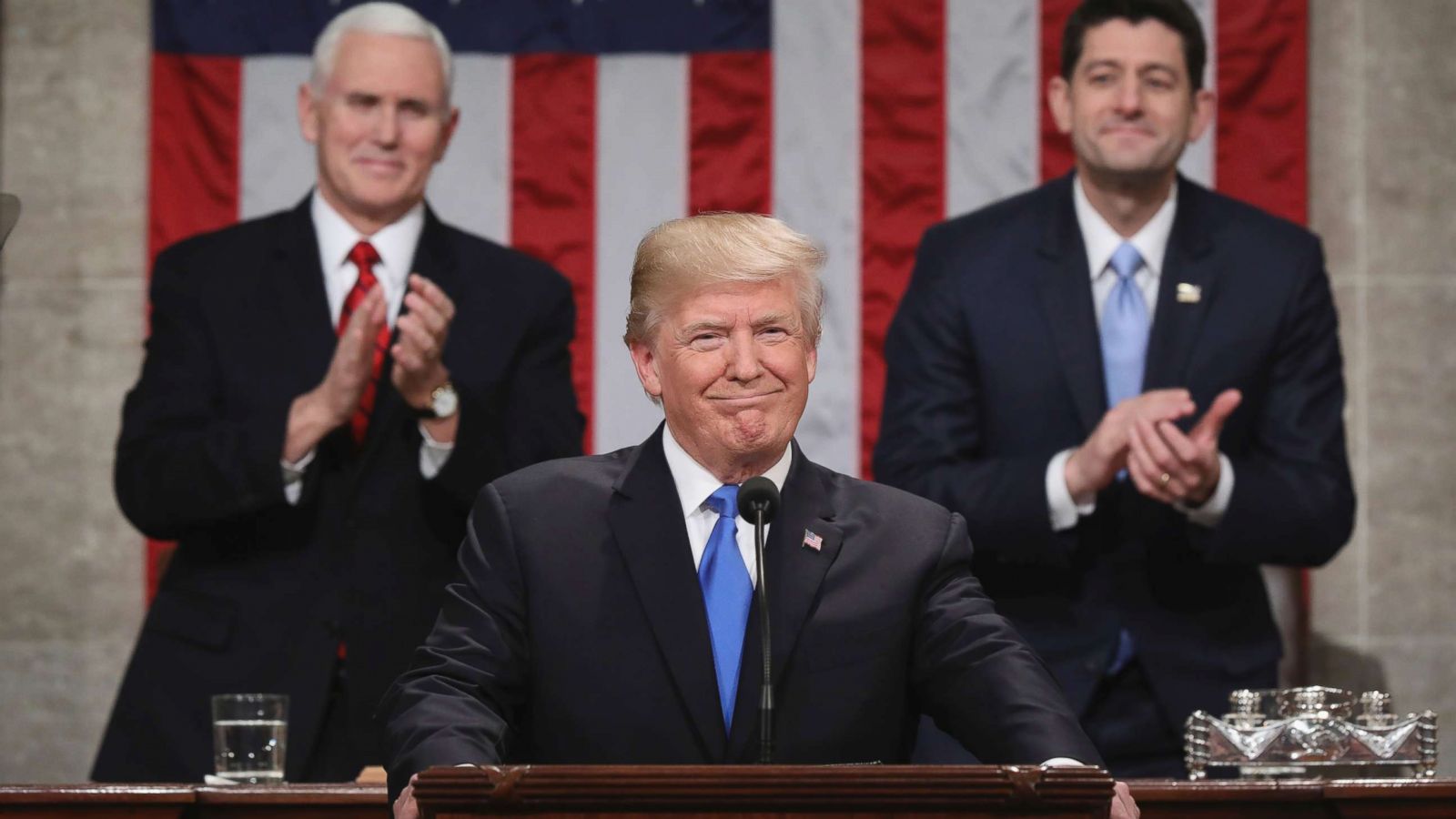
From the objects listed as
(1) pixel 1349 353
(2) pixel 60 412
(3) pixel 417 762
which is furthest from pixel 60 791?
(1) pixel 1349 353

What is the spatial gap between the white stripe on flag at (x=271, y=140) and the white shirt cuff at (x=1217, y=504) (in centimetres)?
229

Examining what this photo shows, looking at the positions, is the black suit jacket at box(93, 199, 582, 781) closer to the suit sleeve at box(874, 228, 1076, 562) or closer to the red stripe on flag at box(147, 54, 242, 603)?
the suit sleeve at box(874, 228, 1076, 562)

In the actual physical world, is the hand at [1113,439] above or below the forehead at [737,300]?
below

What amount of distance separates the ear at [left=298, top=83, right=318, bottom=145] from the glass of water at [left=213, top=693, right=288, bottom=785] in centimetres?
146

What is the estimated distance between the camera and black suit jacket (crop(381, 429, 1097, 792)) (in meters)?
2.51

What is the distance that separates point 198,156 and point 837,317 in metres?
1.57

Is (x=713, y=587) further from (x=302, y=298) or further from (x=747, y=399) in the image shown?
(x=302, y=298)

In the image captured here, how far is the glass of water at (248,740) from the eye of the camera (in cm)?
312

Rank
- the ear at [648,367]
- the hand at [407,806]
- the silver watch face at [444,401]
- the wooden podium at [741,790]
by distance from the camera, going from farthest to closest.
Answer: the silver watch face at [444,401], the ear at [648,367], the hand at [407,806], the wooden podium at [741,790]

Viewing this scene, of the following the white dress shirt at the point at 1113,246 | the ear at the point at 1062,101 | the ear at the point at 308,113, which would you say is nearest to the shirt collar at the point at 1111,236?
the white dress shirt at the point at 1113,246

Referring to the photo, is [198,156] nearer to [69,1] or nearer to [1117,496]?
[69,1]

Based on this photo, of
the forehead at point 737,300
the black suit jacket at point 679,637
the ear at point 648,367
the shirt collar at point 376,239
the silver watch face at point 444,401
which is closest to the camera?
the black suit jacket at point 679,637

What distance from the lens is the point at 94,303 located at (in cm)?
→ 501

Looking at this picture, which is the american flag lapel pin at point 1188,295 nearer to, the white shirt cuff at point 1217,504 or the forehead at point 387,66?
the white shirt cuff at point 1217,504
